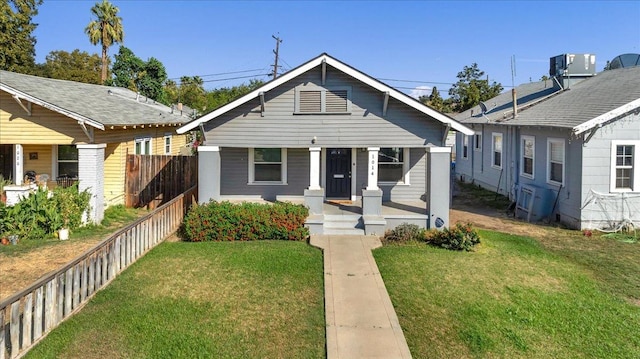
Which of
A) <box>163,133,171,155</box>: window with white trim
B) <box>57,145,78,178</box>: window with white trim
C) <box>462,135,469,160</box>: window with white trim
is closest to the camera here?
<box>57,145,78,178</box>: window with white trim

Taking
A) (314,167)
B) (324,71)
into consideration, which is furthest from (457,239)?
(324,71)

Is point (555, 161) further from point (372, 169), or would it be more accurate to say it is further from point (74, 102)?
point (74, 102)

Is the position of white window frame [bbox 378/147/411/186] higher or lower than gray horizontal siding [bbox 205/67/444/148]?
lower

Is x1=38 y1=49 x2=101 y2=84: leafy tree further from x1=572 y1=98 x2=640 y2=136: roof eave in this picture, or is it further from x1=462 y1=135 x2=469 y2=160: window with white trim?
x1=572 y1=98 x2=640 y2=136: roof eave

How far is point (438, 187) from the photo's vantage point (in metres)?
12.9

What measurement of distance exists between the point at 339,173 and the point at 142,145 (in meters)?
9.43

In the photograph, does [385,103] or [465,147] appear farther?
[465,147]

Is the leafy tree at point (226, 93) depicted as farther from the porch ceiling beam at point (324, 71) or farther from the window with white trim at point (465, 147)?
the porch ceiling beam at point (324, 71)

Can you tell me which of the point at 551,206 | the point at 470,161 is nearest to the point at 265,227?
the point at 551,206

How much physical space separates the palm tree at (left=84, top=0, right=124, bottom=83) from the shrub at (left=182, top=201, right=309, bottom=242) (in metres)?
39.5

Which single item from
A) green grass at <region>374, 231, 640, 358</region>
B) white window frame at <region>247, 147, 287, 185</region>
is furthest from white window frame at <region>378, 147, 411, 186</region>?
green grass at <region>374, 231, 640, 358</region>

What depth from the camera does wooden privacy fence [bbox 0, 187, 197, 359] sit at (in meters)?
5.59

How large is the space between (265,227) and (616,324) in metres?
8.18

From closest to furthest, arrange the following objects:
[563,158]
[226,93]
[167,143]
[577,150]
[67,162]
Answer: [577,150]
[563,158]
[67,162]
[167,143]
[226,93]
